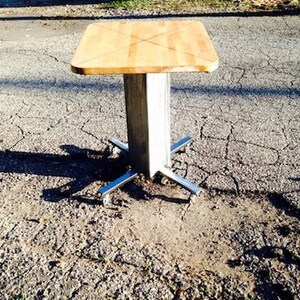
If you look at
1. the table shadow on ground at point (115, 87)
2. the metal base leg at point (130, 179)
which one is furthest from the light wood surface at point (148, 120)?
the table shadow on ground at point (115, 87)

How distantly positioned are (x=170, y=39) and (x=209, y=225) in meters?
1.15

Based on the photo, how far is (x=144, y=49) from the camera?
2.17 meters

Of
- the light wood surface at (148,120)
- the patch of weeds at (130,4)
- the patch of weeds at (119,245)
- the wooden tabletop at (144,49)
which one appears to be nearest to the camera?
the wooden tabletop at (144,49)

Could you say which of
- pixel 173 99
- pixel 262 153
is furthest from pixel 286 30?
pixel 262 153

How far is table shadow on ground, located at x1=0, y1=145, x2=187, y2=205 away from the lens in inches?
106

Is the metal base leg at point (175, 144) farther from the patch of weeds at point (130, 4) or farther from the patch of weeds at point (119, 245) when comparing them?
the patch of weeds at point (130, 4)

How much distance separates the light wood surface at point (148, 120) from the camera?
2393mm

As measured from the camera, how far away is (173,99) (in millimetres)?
3824

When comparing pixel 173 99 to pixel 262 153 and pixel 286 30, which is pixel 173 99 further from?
pixel 286 30

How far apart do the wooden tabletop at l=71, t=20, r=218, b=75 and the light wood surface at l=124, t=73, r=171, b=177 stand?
211mm

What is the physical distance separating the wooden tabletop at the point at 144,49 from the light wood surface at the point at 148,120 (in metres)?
0.21

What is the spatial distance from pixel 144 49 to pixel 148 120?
49 centimetres

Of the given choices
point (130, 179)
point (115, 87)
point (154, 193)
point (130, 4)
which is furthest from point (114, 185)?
point (130, 4)

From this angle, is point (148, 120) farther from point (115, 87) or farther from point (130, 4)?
point (130, 4)
